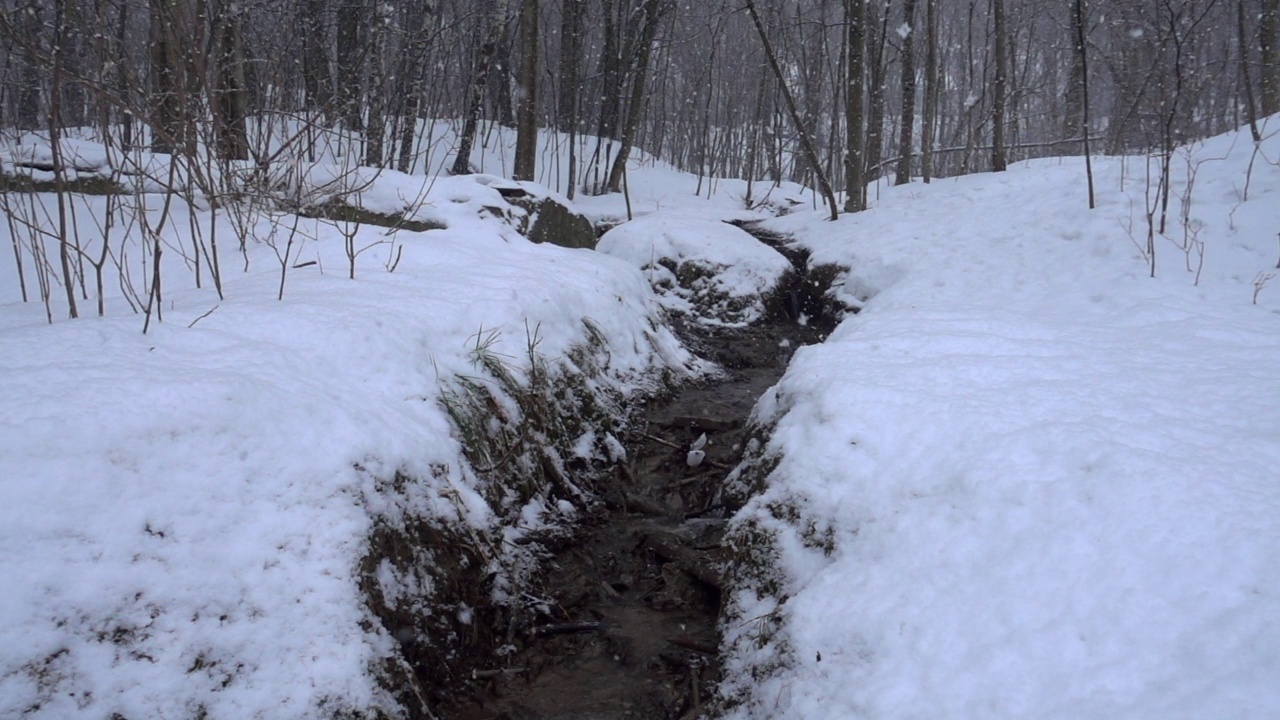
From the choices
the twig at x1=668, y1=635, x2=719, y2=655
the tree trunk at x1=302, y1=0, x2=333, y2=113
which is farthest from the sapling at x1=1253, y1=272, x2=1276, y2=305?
the tree trunk at x1=302, y1=0, x2=333, y2=113

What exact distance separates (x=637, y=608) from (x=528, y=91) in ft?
28.4

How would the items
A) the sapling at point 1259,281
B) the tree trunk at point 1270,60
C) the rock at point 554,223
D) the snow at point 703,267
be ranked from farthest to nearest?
the tree trunk at point 1270,60 → the snow at point 703,267 → the rock at point 554,223 → the sapling at point 1259,281

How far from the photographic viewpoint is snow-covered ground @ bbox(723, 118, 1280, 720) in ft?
6.77

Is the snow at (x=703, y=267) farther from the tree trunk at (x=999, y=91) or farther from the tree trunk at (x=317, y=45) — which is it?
the tree trunk at (x=317, y=45)

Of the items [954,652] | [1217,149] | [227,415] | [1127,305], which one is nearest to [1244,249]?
[1127,305]

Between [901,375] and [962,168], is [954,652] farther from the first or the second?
[962,168]

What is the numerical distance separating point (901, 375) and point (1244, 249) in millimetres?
4817

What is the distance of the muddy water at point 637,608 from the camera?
280 centimetres

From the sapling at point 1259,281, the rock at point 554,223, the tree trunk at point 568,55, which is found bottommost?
the sapling at point 1259,281

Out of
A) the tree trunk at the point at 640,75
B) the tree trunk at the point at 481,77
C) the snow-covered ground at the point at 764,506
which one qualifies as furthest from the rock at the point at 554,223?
the tree trunk at the point at 640,75

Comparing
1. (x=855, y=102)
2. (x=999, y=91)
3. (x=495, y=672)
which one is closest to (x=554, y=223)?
(x=855, y=102)

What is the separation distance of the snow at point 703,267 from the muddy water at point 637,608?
10.9 feet

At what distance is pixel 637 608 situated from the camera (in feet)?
11.3

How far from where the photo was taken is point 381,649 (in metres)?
2.38
